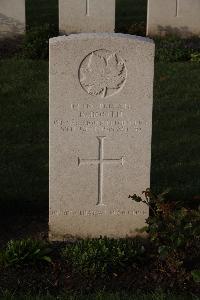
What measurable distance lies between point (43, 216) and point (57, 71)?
5.60 ft

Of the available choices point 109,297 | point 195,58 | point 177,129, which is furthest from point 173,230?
point 195,58

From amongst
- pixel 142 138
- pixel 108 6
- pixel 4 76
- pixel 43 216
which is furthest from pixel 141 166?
pixel 108 6

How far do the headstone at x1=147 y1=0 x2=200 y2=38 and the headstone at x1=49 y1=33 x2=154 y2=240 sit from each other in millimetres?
8794

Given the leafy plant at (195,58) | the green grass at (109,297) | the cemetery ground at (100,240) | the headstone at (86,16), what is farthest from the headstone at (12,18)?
the green grass at (109,297)

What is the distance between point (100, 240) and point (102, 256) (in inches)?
9.8

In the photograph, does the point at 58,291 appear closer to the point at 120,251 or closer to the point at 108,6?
the point at 120,251

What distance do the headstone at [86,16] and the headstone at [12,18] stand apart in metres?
0.76

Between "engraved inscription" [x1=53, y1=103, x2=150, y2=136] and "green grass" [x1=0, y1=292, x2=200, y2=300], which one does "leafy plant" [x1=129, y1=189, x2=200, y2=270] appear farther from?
"engraved inscription" [x1=53, y1=103, x2=150, y2=136]

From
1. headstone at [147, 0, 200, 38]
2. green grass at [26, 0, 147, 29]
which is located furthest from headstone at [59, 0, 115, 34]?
green grass at [26, 0, 147, 29]

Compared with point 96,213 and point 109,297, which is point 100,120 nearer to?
point 96,213

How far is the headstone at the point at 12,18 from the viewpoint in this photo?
14.2 metres

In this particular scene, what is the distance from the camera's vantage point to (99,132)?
6.48 m

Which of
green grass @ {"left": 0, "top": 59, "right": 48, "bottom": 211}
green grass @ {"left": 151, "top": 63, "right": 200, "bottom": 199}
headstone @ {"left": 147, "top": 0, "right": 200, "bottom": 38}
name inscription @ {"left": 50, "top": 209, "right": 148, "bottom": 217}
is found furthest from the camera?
headstone @ {"left": 147, "top": 0, "right": 200, "bottom": 38}

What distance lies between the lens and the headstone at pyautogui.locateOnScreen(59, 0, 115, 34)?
567 inches
